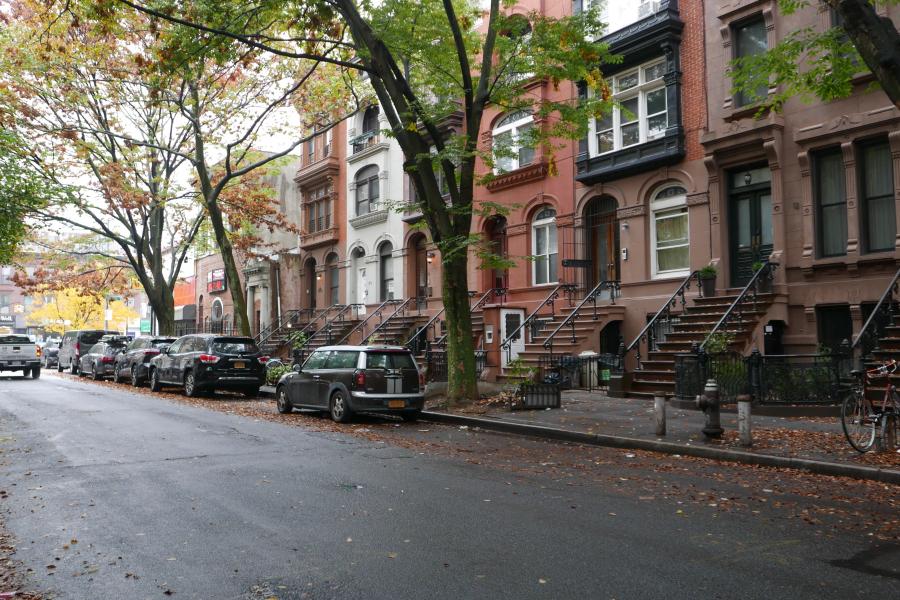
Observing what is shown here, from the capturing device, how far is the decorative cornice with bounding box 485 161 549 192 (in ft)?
74.9

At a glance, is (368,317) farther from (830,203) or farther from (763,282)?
(830,203)

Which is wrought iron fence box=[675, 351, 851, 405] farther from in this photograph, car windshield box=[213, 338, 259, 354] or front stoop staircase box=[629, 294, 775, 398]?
car windshield box=[213, 338, 259, 354]

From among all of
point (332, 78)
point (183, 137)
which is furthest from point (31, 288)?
point (332, 78)

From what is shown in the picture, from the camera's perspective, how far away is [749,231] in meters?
18.0

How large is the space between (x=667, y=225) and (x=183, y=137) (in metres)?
19.8

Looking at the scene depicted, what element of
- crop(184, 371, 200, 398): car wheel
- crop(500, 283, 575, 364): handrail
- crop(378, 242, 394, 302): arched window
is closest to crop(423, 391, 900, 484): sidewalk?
crop(500, 283, 575, 364): handrail

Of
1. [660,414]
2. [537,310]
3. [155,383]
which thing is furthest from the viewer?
[155,383]

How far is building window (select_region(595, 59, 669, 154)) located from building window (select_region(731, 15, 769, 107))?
2.06 meters

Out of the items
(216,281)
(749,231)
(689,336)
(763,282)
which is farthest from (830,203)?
(216,281)

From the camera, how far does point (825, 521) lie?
6414 millimetres

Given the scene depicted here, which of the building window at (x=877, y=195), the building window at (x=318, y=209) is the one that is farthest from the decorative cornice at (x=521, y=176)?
the building window at (x=318, y=209)

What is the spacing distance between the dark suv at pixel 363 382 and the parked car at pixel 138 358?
1109 centimetres

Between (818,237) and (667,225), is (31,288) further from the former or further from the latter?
(818,237)

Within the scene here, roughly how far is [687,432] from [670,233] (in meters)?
9.38
